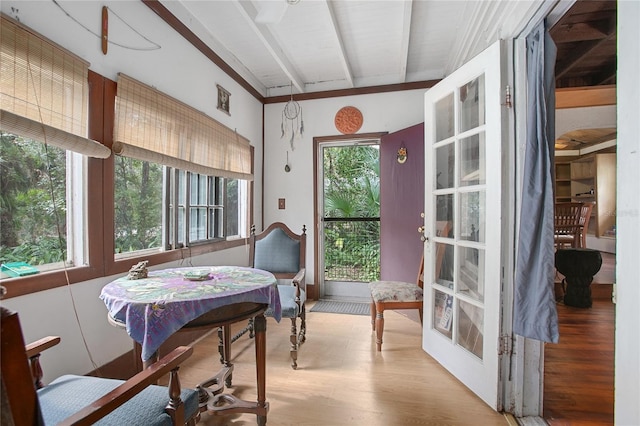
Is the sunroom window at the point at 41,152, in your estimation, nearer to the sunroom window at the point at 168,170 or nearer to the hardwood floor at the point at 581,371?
the sunroom window at the point at 168,170

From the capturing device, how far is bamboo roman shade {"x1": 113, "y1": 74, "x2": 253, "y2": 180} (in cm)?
192

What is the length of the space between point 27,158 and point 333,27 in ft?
7.75

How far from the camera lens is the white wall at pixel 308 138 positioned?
3.62 metres

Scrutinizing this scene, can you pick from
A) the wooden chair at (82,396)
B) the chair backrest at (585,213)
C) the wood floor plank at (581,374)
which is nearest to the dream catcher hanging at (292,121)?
the wooden chair at (82,396)

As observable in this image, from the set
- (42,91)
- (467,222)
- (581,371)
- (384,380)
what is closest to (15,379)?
(42,91)

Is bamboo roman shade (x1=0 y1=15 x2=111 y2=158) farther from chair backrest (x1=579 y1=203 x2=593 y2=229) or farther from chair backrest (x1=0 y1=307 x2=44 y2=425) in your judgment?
chair backrest (x1=579 y1=203 x2=593 y2=229)

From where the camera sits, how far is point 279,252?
262 cm

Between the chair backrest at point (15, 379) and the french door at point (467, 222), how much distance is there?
1.98 metres

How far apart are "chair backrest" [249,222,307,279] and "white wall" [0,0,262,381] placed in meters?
0.59

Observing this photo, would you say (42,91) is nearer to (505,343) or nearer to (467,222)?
(467,222)

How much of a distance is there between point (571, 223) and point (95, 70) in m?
5.17

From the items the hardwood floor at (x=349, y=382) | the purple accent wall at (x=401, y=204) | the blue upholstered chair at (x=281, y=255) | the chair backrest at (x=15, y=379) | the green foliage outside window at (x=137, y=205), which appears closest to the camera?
the chair backrest at (x=15, y=379)

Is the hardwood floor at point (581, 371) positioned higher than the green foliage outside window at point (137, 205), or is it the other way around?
the green foliage outside window at point (137, 205)

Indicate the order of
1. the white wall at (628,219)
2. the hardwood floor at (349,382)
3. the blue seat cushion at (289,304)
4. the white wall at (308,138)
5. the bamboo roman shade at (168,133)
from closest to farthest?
the white wall at (628,219), the hardwood floor at (349,382), the bamboo roman shade at (168,133), the blue seat cushion at (289,304), the white wall at (308,138)
